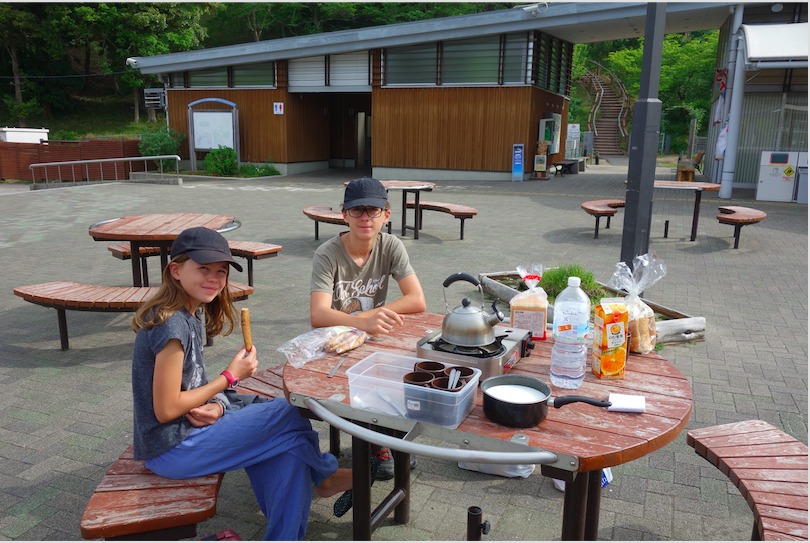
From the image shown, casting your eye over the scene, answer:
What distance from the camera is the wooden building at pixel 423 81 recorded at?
19547 millimetres

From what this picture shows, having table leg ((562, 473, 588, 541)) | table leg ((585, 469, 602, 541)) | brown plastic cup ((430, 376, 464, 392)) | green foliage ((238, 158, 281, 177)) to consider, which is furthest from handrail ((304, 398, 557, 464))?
green foliage ((238, 158, 281, 177))

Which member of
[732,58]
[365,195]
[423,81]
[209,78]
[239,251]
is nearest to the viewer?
[365,195]

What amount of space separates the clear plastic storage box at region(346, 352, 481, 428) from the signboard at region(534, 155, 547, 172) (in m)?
19.7

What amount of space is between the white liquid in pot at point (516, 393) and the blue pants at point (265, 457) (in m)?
0.90

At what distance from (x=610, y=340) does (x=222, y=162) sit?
21.9 meters

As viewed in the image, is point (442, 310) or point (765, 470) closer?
point (765, 470)

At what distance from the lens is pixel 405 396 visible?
2.05 metres

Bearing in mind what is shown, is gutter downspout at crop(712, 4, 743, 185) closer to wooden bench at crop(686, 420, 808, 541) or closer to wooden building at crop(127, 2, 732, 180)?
wooden building at crop(127, 2, 732, 180)

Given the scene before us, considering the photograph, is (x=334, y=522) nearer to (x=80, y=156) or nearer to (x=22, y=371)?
(x=22, y=371)

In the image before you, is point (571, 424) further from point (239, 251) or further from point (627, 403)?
point (239, 251)

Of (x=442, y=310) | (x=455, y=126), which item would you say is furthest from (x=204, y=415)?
(x=455, y=126)

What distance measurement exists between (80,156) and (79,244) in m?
16.0

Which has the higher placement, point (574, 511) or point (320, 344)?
point (320, 344)

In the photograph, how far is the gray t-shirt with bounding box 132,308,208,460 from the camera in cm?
230
